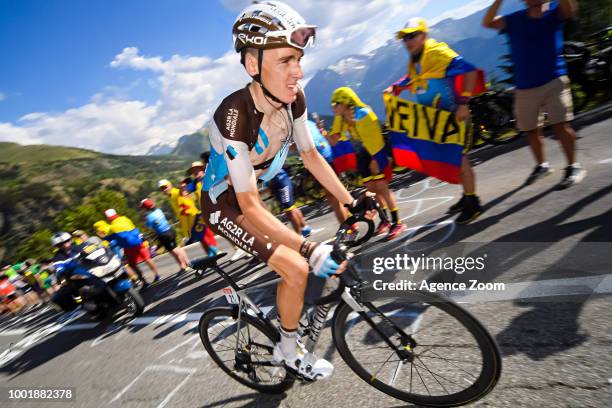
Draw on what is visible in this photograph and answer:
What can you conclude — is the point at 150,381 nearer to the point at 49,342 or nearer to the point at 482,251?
the point at 482,251

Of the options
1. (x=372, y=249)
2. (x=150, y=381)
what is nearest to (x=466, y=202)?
(x=372, y=249)

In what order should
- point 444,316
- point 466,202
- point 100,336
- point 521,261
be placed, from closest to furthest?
1. point 444,316
2. point 521,261
3. point 466,202
4. point 100,336

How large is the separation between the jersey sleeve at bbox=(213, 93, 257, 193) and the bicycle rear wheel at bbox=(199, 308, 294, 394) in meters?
1.20

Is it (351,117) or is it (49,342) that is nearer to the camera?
(351,117)

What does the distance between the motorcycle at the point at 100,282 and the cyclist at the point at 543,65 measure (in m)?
7.21

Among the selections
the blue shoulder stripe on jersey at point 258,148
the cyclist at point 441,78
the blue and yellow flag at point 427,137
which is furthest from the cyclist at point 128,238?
the cyclist at point 441,78

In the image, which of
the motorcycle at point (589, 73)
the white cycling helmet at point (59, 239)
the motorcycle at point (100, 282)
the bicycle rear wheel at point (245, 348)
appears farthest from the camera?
the motorcycle at point (589, 73)

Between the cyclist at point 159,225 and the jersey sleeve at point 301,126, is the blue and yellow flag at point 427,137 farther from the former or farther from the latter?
the cyclist at point 159,225

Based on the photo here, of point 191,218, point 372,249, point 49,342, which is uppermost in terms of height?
point 191,218

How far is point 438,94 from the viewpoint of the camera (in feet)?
14.9

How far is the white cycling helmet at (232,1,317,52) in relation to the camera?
2.14m

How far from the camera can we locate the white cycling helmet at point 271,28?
2.14 metres

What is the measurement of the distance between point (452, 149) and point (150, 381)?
183 inches

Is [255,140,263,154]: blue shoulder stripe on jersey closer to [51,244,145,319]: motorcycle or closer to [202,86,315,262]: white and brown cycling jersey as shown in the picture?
[202,86,315,262]: white and brown cycling jersey
